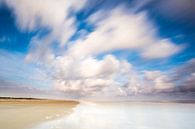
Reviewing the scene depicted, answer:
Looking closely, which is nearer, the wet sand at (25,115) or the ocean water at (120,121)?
the wet sand at (25,115)

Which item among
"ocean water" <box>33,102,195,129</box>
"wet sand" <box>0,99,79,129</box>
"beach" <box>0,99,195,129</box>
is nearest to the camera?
"wet sand" <box>0,99,79,129</box>

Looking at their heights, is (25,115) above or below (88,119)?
above

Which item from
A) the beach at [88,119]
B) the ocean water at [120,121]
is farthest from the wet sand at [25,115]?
the ocean water at [120,121]

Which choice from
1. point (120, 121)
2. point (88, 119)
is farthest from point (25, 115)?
point (120, 121)

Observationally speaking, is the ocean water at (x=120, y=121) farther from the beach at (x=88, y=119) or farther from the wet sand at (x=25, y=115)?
the wet sand at (x=25, y=115)

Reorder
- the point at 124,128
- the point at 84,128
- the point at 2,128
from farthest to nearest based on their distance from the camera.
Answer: the point at 124,128, the point at 84,128, the point at 2,128

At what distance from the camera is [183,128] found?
15.0m

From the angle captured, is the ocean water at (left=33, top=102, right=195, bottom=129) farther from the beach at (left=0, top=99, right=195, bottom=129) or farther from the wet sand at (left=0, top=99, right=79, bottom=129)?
the wet sand at (left=0, top=99, right=79, bottom=129)

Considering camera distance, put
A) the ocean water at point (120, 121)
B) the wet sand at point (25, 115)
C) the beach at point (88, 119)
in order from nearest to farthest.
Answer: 1. the wet sand at point (25, 115)
2. the beach at point (88, 119)
3. the ocean water at point (120, 121)

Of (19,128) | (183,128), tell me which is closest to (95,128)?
(19,128)

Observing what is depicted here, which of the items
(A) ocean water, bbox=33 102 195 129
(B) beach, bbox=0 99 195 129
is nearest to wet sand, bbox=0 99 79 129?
(B) beach, bbox=0 99 195 129

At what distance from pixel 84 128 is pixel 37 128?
10.3 feet

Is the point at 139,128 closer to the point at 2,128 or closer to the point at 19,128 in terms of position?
the point at 19,128

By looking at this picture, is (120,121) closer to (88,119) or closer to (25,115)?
(88,119)
